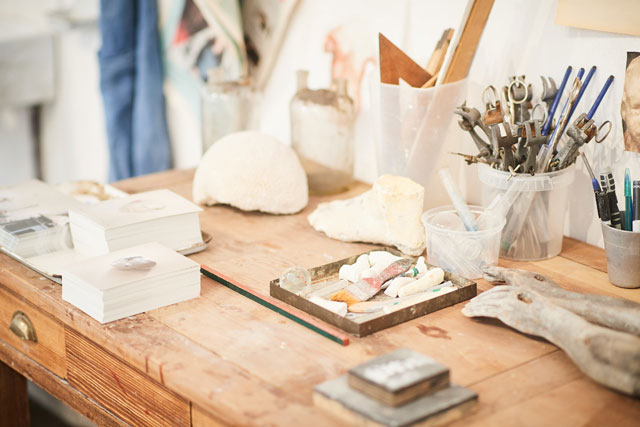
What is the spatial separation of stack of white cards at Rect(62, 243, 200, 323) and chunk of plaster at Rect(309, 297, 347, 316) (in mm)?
164

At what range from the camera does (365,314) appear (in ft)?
2.95

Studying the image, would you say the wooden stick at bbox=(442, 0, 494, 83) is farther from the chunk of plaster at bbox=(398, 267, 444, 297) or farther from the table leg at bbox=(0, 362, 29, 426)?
the table leg at bbox=(0, 362, 29, 426)

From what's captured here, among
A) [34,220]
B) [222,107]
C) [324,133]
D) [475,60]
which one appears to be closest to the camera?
[34,220]

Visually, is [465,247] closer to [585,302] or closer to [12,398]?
[585,302]

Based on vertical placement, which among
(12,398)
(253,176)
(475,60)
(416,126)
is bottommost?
(12,398)

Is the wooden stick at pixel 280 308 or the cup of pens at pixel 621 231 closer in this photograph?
the wooden stick at pixel 280 308

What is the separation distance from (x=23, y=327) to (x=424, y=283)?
59cm

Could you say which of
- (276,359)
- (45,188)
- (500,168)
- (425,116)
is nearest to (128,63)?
(45,188)

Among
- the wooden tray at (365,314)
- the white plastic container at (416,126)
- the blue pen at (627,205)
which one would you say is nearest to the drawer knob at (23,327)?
the wooden tray at (365,314)

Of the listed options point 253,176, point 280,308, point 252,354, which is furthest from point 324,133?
point 252,354

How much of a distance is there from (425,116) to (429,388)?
1.84 feet

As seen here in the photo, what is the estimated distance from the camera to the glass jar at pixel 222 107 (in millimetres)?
1501

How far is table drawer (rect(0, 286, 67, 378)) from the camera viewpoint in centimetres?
101

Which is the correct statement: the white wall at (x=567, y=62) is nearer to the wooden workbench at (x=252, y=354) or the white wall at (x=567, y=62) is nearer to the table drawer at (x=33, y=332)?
the wooden workbench at (x=252, y=354)
